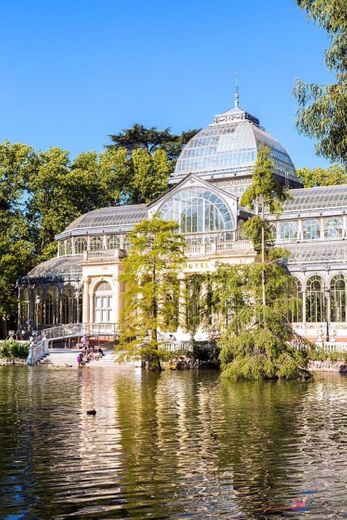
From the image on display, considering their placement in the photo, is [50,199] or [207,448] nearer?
[207,448]

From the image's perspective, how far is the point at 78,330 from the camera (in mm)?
52375

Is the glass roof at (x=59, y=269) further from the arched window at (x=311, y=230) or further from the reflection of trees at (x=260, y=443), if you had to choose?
the reflection of trees at (x=260, y=443)

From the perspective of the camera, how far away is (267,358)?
32.9 metres

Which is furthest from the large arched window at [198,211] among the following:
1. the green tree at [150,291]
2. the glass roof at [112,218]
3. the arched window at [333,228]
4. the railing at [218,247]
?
the green tree at [150,291]

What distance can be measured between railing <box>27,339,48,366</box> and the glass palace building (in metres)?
6.09

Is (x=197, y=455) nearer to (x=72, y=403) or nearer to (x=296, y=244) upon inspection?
(x=72, y=403)

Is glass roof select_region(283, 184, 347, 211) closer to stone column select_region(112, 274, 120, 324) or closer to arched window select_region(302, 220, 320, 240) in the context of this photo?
arched window select_region(302, 220, 320, 240)

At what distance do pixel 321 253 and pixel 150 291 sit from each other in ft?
48.6

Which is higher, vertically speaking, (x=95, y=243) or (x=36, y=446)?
(x=95, y=243)

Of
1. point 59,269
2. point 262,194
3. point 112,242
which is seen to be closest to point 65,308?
point 59,269

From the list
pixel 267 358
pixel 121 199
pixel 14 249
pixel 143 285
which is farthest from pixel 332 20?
pixel 121 199

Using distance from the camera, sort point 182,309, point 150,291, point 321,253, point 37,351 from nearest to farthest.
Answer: point 150,291 < point 182,309 < point 37,351 < point 321,253

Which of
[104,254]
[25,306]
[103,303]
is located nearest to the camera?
[103,303]

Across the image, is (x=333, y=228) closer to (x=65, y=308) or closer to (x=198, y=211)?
(x=198, y=211)
